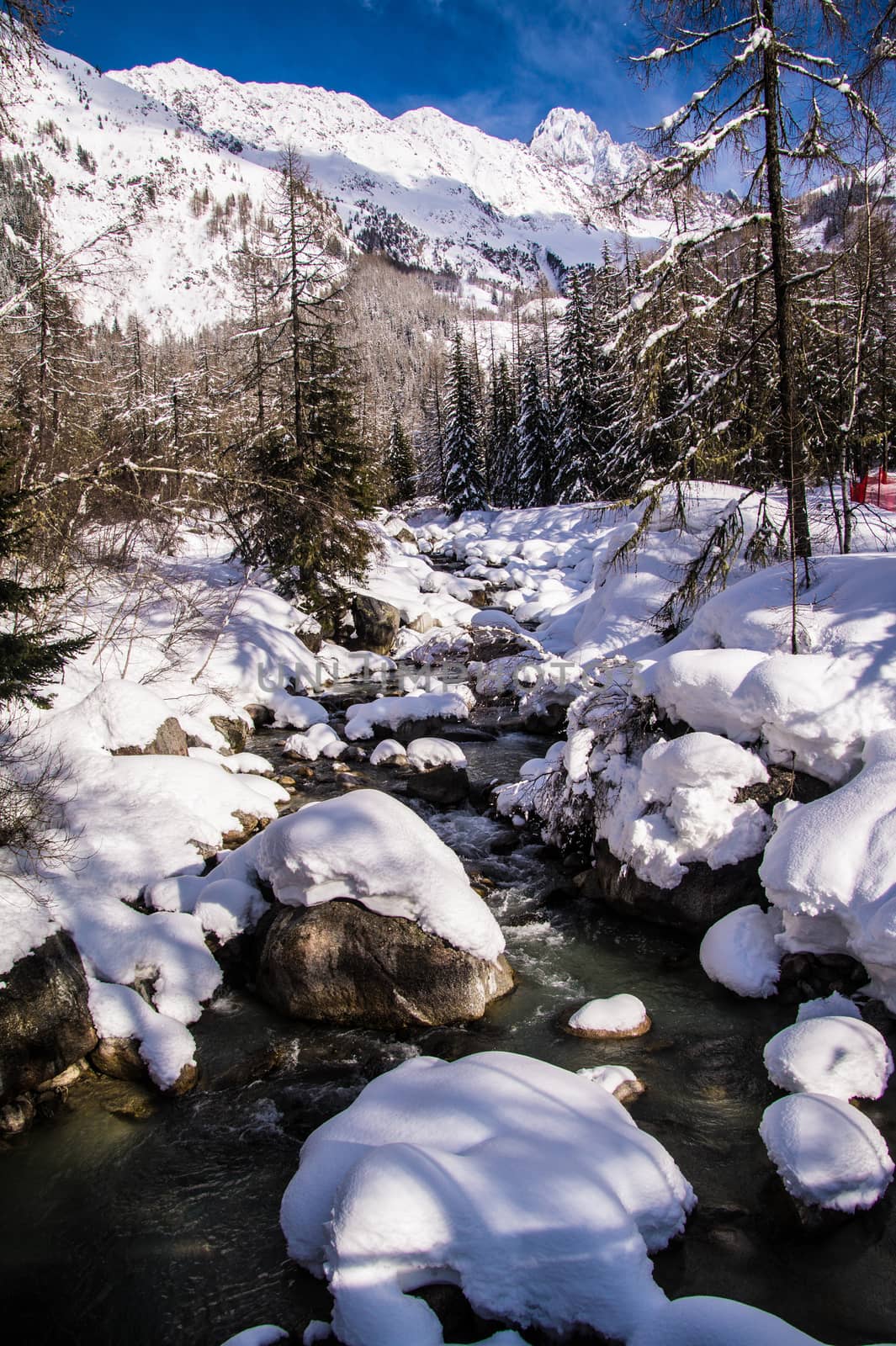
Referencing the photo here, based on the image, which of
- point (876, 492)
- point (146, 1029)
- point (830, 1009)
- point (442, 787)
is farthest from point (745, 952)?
point (876, 492)

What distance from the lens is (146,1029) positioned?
20.8 ft

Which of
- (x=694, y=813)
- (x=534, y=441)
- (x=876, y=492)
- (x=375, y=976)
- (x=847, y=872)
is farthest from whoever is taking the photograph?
(x=534, y=441)

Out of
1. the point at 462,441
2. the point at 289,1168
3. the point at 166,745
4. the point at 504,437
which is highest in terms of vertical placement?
the point at 504,437

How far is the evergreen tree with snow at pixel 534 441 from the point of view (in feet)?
142

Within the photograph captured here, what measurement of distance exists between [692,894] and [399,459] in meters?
50.2

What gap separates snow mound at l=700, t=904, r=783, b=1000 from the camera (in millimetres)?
6699

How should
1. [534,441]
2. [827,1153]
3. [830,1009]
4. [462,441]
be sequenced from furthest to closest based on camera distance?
[462,441]
[534,441]
[830,1009]
[827,1153]

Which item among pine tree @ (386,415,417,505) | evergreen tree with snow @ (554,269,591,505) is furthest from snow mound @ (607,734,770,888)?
pine tree @ (386,415,417,505)

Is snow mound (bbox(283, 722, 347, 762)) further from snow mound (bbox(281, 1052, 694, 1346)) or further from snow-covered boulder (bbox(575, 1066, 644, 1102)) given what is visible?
snow mound (bbox(281, 1052, 694, 1346))

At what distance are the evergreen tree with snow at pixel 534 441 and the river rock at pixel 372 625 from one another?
82.0 feet

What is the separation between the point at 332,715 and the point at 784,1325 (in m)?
14.3

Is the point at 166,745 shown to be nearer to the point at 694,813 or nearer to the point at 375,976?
the point at 375,976

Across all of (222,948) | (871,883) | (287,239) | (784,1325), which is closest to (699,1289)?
(784,1325)

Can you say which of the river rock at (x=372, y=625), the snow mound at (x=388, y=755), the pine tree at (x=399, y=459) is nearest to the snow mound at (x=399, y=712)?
the snow mound at (x=388, y=755)
